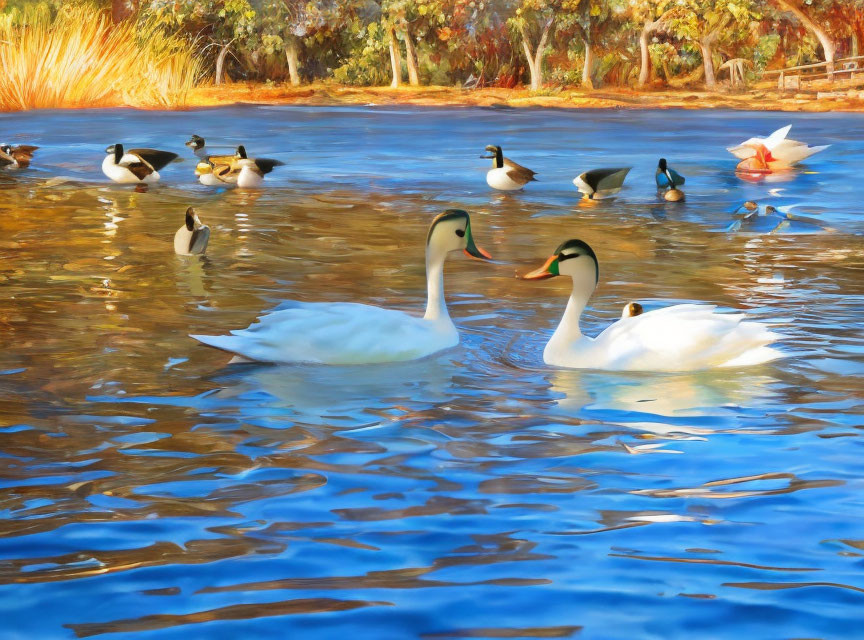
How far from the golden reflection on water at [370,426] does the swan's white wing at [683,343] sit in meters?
0.10

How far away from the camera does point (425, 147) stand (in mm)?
24219

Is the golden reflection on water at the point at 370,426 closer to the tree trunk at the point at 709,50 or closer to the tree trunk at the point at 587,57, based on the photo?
the tree trunk at the point at 709,50

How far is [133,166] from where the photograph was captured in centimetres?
1783

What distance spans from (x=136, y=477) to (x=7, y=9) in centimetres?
3449

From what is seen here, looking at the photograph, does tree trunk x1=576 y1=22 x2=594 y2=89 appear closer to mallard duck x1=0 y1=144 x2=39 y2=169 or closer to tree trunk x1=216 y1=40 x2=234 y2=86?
tree trunk x1=216 y1=40 x2=234 y2=86

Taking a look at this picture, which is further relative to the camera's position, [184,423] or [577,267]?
[577,267]

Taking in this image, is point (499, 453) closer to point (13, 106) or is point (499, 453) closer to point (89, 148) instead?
point (89, 148)

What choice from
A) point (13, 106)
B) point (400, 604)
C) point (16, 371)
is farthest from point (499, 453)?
point (13, 106)

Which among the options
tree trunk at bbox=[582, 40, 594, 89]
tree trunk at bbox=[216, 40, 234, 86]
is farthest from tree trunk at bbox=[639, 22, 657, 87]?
tree trunk at bbox=[216, 40, 234, 86]

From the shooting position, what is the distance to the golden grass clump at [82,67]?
29453mm

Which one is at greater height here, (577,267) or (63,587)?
(577,267)

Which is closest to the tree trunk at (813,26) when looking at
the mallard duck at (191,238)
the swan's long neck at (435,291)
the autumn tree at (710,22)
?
the autumn tree at (710,22)

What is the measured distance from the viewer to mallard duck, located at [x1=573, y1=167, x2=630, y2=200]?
15961mm

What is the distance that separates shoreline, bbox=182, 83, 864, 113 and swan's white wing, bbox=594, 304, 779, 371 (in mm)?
26724
